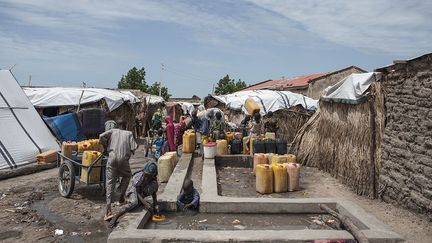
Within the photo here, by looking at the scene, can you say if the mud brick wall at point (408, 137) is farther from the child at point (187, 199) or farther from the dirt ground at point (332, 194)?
the child at point (187, 199)

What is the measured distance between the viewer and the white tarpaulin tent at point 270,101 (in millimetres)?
19264

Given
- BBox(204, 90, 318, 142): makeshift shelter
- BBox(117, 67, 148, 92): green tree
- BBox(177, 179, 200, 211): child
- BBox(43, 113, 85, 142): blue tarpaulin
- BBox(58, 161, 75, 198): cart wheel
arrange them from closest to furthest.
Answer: BBox(177, 179, 200, 211): child → BBox(58, 161, 75, 198): cart wheel → BBox(43, 113, 85, 142): blue tarpaulin → BBox(204, 90, 318, 142): makeshift shelter → BBox(117, 67, 148, 92): green tree

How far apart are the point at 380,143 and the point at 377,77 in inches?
54.2

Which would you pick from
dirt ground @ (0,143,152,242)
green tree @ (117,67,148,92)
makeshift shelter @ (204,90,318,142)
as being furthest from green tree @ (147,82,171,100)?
dirt ground @ (0,143,152,242)

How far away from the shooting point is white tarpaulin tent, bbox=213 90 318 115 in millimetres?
19264

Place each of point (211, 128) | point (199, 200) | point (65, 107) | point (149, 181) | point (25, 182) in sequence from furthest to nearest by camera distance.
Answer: point (65, 107) → point (211, 128) → point (25, 182) → point (199, 200) → point (149, 181)

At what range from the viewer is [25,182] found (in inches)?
387

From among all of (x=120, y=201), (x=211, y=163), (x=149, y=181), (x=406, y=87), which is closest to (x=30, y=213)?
(x=120, y=201)

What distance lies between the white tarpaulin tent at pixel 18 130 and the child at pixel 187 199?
6.30 metres

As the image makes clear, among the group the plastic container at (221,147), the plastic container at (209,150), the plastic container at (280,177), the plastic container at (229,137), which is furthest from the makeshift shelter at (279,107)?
the plastic container at (280,177)

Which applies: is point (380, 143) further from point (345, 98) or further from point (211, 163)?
point (211, 163)

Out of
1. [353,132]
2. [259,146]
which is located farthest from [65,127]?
[353,132]

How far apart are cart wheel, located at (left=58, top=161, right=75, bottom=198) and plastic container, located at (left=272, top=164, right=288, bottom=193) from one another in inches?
164

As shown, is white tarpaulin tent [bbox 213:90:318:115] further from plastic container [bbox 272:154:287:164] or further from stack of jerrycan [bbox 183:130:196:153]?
plastic container [bbox 272:154:287:164]
